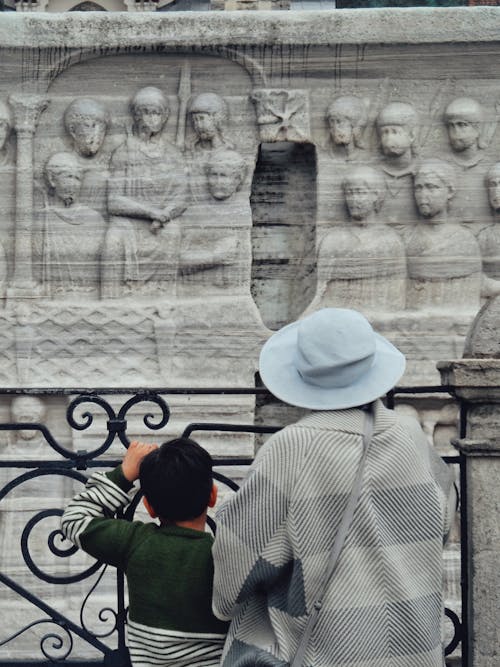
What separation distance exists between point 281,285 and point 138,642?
467 centimetres

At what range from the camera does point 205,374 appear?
7.05 metres

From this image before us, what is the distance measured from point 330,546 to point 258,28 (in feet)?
16.2

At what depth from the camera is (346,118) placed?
7.04 metres

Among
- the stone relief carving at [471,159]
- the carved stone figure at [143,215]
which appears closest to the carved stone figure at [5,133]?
the carved stone figure at [143,215]

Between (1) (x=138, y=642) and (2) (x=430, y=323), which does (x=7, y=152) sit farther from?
(1) (x=138, y=642)

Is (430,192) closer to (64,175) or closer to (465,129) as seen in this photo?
(465,129)

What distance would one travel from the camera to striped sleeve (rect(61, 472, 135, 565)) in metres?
2.95

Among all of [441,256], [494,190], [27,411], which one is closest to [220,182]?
[441,256]

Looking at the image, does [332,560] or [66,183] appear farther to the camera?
[66,183]

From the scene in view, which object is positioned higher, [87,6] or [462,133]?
[87,6]

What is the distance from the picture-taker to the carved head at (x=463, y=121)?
7.05 meters

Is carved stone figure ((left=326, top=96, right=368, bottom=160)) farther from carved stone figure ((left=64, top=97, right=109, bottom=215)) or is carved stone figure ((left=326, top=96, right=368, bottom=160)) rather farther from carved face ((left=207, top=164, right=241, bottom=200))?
carved stone figure ((left=64, top=97, right=109, bottom=215))

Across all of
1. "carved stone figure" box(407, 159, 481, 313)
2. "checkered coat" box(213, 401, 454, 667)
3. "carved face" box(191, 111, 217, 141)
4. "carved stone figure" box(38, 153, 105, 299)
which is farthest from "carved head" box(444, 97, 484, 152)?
"checkered coat" box(213, 401, 454, 667)

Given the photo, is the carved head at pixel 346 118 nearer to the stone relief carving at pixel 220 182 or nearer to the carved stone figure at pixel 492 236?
the stone relief carving at pixel 220 182
